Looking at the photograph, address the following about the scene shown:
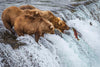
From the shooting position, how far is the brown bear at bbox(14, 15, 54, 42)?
3.66 metres

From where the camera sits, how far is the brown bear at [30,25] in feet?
12.0

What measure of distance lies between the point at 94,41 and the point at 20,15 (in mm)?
4343

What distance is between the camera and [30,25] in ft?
12.3

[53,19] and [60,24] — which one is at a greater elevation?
[53,19]

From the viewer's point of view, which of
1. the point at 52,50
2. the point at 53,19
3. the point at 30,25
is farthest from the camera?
the point at 53,19

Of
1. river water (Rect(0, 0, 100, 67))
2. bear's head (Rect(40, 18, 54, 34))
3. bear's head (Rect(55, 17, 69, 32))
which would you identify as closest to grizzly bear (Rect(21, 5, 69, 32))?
bear's head (Rect(55, 17, 69, 32))

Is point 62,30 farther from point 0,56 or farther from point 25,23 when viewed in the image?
point 0,56

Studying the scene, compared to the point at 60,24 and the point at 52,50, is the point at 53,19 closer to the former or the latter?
the point at 60,24

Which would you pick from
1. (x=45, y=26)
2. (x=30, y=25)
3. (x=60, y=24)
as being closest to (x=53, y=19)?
(x=60, y=24)

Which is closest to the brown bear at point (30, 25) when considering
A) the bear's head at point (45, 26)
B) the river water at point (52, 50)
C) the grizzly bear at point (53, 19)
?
the bear's head at point (45, 26)

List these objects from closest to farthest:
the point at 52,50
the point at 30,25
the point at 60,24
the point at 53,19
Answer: the point at 30,25
the point at 52,50
the point at 53,19
the point at 60,24

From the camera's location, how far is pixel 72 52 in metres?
5.05

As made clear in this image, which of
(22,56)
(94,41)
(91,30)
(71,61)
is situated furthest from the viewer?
(91,30)

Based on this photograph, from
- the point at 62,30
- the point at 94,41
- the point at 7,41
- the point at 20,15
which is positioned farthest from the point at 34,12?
the point at 94,41
